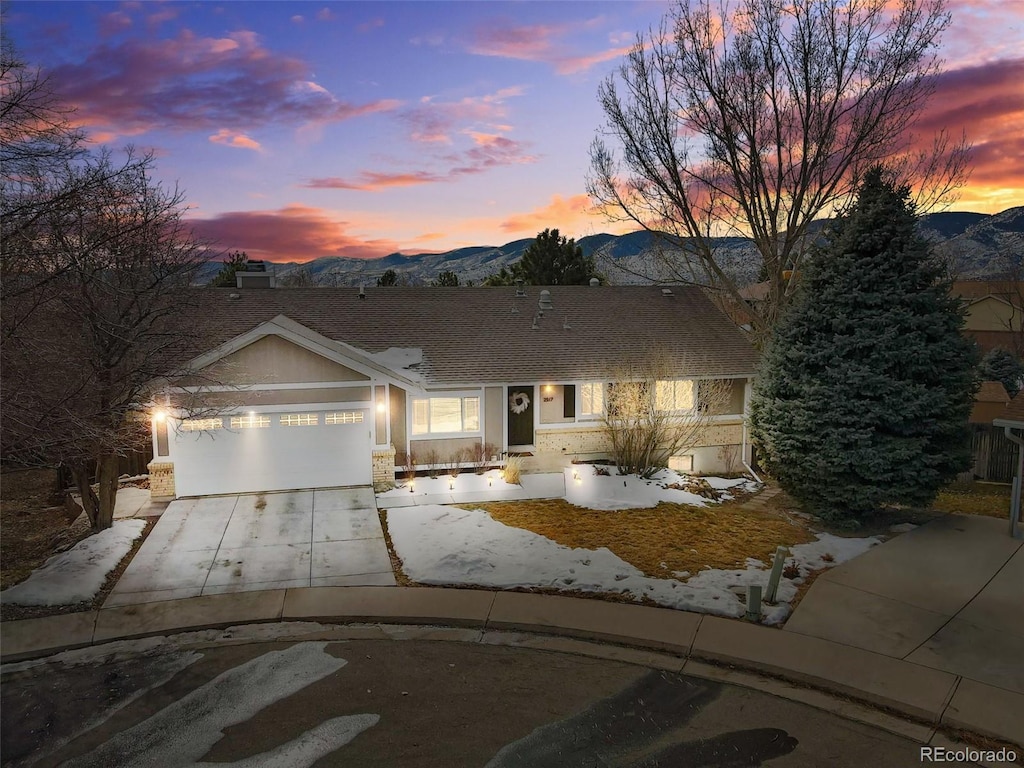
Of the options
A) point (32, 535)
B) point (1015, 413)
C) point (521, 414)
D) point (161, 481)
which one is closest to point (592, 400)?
point (521, 414)

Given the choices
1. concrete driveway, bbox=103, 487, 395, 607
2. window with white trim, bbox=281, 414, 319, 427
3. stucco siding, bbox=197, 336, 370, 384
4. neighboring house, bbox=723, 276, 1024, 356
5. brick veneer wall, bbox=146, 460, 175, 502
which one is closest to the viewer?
concrete driveway, bbox=103, 487, 395, 607

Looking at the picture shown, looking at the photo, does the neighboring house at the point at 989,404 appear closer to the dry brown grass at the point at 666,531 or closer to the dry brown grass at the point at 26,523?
the dry brown grass at the point at 666,531

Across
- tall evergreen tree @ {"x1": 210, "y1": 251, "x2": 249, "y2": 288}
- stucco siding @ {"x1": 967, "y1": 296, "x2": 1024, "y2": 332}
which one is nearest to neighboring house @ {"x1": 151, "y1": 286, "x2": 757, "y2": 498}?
tall evergreen tree @ {"x1": 210, "y1": 251, "x2": 249, "y2": 288}

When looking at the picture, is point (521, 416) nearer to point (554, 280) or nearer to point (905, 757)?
point (905, 757)

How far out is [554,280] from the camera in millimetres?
35188

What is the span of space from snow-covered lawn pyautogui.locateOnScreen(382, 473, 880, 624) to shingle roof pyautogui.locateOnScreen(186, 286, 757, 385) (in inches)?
180

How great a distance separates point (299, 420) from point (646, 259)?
18.6m

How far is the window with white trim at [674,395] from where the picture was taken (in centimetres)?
1784

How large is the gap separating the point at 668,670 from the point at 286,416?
35.3 feet

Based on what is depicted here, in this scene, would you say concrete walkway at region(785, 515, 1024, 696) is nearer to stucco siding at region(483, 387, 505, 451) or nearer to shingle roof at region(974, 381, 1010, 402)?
stucco siding at region(483, 387, 505, 451)

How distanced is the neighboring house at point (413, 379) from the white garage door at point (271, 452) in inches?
1.2

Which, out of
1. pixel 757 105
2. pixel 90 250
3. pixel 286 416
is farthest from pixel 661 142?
pixel 90 250

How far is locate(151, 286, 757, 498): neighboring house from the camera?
15344 mm

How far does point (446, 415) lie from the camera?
17406 millimetres
